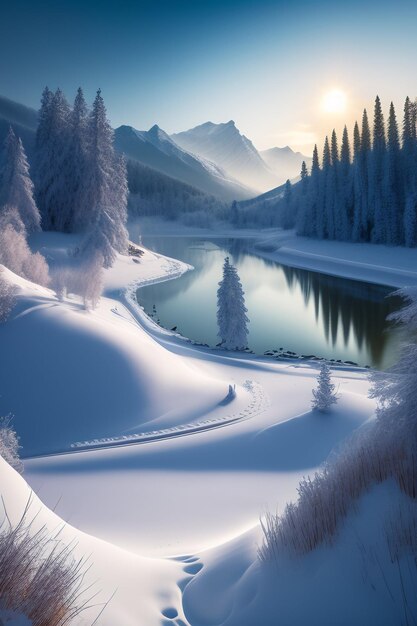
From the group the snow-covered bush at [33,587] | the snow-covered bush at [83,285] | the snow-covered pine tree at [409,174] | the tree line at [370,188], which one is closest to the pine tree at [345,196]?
the tree line at [370,188]

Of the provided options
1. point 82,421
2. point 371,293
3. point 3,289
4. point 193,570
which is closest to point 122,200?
point 371,293

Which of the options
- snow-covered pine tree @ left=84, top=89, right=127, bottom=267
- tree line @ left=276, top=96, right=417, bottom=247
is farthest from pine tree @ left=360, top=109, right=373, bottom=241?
snow-covered pine tree @ left=84, top=89, right=127, bottom=267

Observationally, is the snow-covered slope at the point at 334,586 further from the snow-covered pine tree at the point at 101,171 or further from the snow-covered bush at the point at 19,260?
the snow-covered pine tree at the point at 101,171

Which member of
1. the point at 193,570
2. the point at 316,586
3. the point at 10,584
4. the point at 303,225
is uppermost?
A: the point at 303,225

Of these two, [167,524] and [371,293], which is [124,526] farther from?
[371,293]

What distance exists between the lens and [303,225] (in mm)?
76750

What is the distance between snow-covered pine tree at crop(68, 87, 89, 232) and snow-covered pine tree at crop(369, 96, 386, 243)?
39.3 meters

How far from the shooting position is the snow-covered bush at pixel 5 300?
1767 cm

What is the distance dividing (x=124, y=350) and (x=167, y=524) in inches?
412

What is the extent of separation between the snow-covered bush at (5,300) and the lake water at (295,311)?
14.4 m

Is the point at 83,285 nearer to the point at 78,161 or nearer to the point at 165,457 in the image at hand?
the point at 165,457

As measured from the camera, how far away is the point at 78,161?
4819cm

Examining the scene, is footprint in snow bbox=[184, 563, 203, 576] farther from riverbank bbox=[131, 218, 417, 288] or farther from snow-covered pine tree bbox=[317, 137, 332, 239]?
snow-covered pine tree bbox=[317, 137, 332, 239]

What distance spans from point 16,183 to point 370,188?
4780cm
